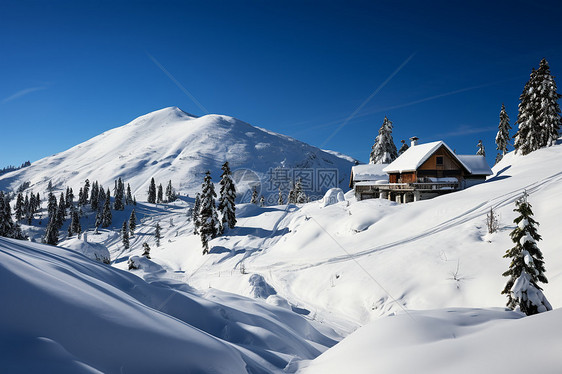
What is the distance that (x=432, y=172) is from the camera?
34.7 metres

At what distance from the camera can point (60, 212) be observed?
9781 cm

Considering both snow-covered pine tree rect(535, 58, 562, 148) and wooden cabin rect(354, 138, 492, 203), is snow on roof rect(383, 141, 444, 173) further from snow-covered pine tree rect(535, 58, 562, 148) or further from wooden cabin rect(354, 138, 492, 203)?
snow-covered pine tree rect(535, 58, 562, 148)

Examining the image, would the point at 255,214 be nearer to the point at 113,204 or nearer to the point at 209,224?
the point at 209,224

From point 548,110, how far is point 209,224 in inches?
1868

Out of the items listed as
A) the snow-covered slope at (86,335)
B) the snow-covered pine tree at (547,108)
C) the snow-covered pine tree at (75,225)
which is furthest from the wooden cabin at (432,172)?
the snow-covered pine tree at (75,225)

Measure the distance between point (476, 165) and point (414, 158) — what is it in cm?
928

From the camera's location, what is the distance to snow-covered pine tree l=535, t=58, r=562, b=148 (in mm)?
38188

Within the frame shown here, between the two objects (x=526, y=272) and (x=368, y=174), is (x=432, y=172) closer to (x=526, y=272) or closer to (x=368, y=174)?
(x=368, y=174)

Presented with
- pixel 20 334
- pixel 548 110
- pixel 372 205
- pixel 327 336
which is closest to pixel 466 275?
pixel 327 336

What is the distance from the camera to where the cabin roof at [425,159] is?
33969 mm

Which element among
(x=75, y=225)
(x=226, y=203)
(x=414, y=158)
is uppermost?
(x=414, y=158)

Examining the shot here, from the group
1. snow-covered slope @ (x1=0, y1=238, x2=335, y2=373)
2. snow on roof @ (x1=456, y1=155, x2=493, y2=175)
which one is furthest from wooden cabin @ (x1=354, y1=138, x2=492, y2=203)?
snow-covered slope @ (x1=0, y1=238, x2=335, y2=373)

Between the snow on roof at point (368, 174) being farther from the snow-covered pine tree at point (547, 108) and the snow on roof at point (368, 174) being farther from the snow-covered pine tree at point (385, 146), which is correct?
the snow-covered pine tree at point (547, 108)

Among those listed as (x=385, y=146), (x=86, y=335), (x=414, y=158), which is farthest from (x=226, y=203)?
(x=86, y=335)
